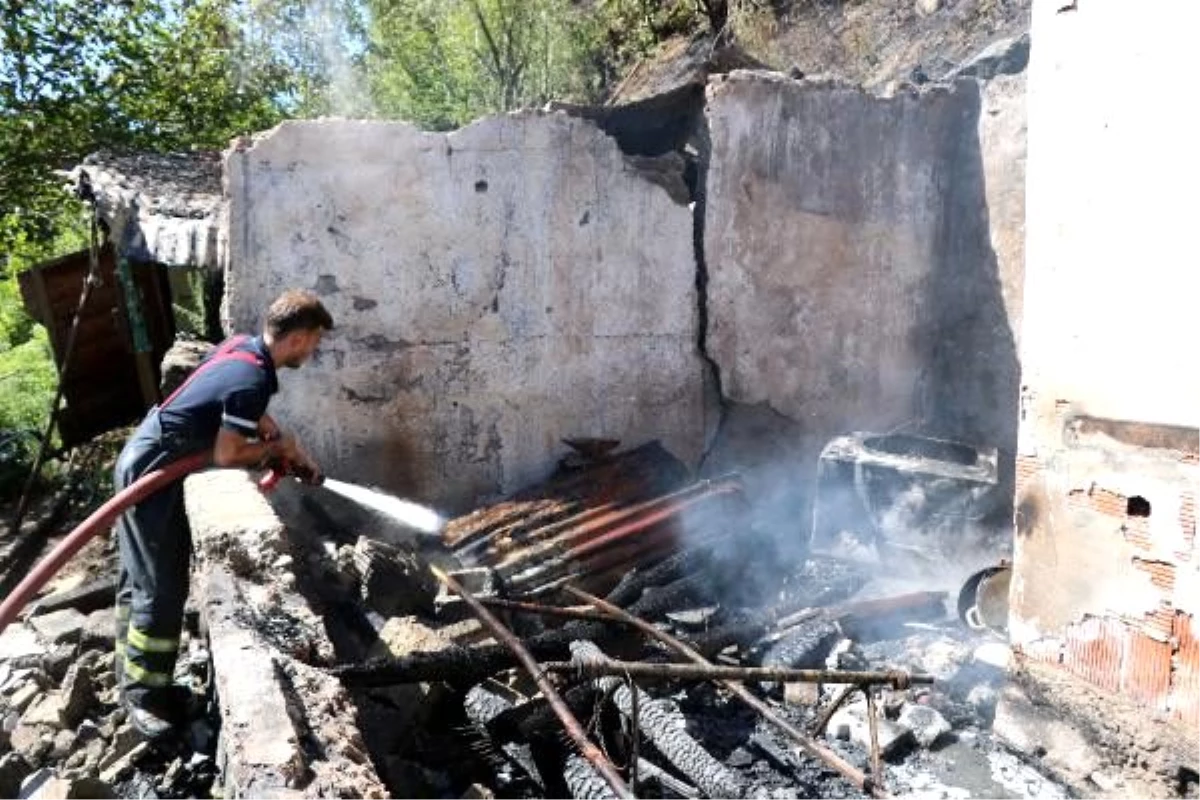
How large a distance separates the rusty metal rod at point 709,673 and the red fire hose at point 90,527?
1.94m

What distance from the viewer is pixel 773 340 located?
770cm

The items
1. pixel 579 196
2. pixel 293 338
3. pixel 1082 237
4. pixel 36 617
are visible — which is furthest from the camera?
pixel 579 196

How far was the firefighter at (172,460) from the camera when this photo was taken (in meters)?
4.39

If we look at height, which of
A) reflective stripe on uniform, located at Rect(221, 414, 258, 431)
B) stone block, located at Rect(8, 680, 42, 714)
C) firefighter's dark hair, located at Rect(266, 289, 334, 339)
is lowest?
stone block, located at Rect(8, 680, 42, 714)

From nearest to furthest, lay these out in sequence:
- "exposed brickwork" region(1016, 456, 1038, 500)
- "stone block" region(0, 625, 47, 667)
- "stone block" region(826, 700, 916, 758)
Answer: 1. "exposed brickwork" region(1016, 456, 1038, 500)
2. "stone block" region(826, 700, 916, 758)
3. "stone block" region(0, 625, 47, 667)

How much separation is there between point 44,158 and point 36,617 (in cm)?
724

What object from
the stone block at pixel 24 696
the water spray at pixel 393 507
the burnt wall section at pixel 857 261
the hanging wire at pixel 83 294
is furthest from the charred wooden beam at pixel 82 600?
the burnt wall section at pixel 857 261

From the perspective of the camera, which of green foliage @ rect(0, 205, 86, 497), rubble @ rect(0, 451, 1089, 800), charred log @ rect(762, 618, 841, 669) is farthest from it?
green foliage @ rect(0, 205, 86, 497)

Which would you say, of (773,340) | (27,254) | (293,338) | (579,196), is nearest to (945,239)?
(773,340)

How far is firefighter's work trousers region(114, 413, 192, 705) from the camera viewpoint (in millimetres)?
4430

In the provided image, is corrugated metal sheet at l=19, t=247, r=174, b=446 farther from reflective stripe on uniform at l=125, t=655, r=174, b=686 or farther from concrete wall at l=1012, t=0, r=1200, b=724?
concrete wall at l=1012, t=0, r=1200, b=724

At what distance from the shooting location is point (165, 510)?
14.8 ft

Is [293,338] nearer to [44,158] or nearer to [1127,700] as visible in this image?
[1127,700]

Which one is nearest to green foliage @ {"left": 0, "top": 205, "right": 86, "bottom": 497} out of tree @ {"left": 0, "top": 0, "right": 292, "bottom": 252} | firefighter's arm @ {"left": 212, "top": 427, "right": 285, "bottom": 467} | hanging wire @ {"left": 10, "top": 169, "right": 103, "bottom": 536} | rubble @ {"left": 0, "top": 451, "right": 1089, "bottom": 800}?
tree @ {"left": 0, "top": 0, "right": 292, "bottom": 252}
